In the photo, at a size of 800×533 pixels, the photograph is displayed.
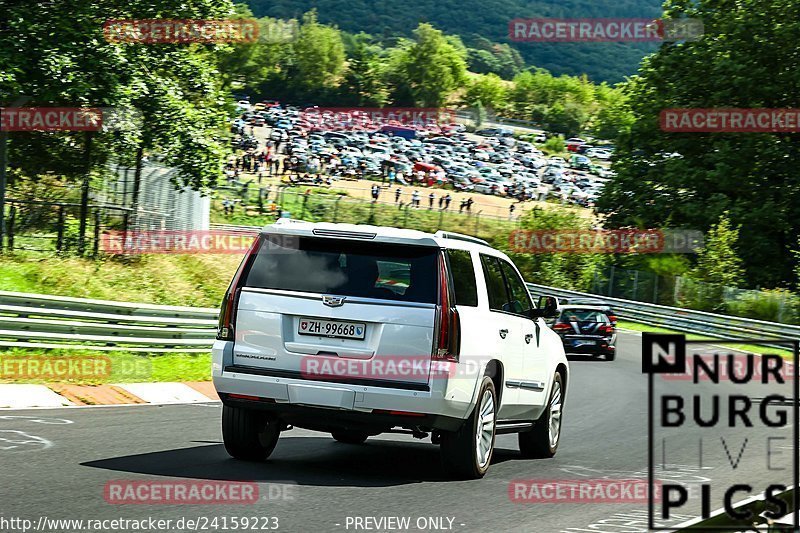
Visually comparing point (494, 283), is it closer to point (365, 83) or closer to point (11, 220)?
point (11, 220)

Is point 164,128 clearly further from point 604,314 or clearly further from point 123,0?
point 604,314

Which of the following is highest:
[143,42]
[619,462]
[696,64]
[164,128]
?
[696,64]

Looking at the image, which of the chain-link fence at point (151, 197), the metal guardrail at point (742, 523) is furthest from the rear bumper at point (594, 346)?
the metal guardrail at point (742, 523)

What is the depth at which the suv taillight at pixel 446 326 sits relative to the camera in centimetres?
885

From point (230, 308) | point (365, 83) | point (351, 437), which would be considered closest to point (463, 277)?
point (230, 308)

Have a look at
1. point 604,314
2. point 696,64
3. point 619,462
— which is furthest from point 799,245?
point 619,462

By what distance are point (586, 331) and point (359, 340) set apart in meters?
21.6

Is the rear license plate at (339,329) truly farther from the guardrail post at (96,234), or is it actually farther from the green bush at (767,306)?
the green bush at (767,306)

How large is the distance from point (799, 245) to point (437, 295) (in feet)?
161

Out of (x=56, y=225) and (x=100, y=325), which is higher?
(x=56, y=225)

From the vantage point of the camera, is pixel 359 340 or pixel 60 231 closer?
pixel 359 340

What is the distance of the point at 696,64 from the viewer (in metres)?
55.4

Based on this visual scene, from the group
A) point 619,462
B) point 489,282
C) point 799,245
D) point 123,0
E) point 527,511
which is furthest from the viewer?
point 799,245

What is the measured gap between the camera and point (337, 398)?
8.80 m
